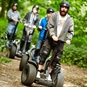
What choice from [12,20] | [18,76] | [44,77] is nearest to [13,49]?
[12,20]

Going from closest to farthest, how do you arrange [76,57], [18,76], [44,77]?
[44,77] < [18,76] < [76,57]

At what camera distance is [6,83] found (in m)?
7.64

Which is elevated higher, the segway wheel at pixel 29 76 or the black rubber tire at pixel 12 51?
the segway wheel at pixel 29 76

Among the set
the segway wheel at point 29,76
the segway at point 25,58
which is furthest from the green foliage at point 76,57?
the segway wheel at point 29,76

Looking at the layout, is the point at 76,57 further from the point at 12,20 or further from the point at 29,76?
the point at 29,76

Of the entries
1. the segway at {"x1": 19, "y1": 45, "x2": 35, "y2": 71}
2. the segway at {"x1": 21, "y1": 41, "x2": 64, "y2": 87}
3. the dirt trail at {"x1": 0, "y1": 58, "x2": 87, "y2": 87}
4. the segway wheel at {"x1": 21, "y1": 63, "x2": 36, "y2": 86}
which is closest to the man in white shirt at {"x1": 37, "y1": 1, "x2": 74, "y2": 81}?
the segway at {"x1": 21, "y1": 41, "x2": 64, "y2": 87}

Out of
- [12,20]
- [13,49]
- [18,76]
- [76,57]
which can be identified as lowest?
[76,57]

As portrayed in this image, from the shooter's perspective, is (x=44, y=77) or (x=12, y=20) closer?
(x=44, y=77)

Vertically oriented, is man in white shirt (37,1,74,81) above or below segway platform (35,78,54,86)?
above

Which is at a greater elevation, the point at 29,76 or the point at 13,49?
the point at 29,76

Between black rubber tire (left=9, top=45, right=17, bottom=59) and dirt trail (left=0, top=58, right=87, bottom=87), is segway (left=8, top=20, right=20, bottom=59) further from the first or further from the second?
dirt trail (left=0, top=58, right=87, bottom=87)

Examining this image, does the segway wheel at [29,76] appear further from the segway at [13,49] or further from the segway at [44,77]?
the segway at [13,49]

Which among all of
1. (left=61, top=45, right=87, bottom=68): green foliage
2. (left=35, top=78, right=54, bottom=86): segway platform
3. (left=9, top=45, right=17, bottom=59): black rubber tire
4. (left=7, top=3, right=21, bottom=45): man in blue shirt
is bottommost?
(left=61, top=45, right=87, bottom=68): green foliage

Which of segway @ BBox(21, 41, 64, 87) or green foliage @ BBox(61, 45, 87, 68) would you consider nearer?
segway @ BBox(21, 41, 64, 87)
